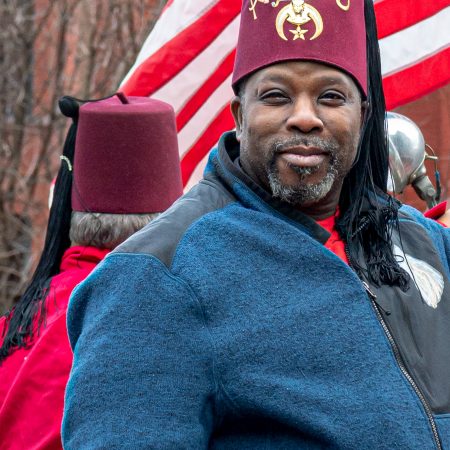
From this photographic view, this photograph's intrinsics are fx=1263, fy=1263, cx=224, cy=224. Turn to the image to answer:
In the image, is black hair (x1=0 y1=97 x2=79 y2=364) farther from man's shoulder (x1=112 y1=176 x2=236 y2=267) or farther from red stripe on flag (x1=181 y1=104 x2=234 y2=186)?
man's shoulder (x1=112 y1=176 x2=236 y2=267)

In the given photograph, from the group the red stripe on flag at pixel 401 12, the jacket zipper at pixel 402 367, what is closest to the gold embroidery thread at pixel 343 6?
the jacket zipper at pixel 402 367

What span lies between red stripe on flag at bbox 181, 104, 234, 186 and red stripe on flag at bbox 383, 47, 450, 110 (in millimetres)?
→ 840

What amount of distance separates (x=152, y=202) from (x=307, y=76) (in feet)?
5.73

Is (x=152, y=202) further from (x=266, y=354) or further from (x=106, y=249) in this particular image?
(x=266, y=354)

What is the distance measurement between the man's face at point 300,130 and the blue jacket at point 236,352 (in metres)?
0.12

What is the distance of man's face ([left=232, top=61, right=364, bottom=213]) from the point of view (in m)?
2.77

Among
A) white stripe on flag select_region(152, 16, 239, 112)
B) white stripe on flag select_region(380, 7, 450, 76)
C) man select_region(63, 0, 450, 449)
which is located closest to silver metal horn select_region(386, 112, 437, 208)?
white stripe on flag select_region(380, 7, 450, 76)

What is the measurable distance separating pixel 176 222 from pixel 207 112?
3124 millimetres

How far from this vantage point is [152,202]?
14.7 ft

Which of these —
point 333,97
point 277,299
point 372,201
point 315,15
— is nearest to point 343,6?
point 315,15

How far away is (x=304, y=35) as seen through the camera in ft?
9.34

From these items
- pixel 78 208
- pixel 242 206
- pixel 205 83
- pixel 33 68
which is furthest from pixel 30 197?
pixel 242 206

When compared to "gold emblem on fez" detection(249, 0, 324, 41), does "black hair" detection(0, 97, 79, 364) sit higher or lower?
lower

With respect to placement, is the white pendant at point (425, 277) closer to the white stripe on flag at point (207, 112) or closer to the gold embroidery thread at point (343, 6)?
the gold embroidery thread at point (343, 6)
